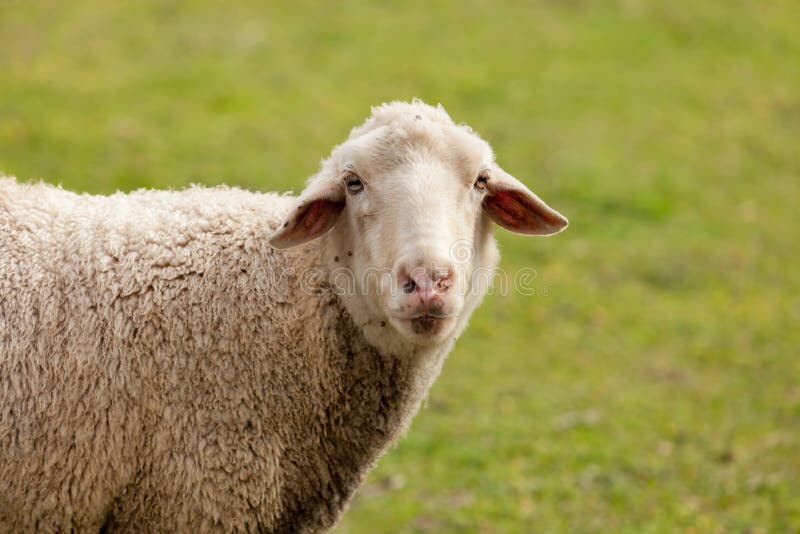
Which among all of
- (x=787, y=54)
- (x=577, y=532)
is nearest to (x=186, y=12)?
(x=787, y=54)

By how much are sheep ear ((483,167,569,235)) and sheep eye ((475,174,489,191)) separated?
2 cm

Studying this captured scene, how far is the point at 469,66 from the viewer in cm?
1523

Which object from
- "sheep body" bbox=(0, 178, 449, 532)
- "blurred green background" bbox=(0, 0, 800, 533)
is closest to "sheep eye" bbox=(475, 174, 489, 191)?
"sheep body" bbox=(0, 178, 449, 532)

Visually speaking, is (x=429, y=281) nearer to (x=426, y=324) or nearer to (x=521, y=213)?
(x=426, y=324)

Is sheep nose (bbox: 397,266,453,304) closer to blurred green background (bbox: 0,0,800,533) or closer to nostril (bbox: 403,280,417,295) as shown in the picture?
nostril (bbox: 403,280,417,295)

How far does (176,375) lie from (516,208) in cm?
166

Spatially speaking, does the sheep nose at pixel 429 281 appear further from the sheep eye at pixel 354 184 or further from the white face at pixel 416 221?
the sheep eye at pixel 354 184

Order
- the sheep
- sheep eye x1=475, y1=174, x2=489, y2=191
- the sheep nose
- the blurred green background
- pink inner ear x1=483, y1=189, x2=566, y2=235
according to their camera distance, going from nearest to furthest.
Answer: the sheep nose
the sheep
sheep eye x1=475, y1=174, x2=489, y2=191
pink inner ear x1=483, y1=189, x2=566, y2=235
the blurred green background

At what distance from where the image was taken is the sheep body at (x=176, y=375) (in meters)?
3.73

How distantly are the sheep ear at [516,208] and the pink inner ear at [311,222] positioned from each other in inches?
26.6

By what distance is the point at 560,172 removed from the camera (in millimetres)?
12617

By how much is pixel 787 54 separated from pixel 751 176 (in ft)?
16.2

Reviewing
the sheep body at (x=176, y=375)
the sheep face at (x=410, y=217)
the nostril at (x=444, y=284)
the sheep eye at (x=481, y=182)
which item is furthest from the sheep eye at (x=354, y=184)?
the nostril at (x=444, y=284)

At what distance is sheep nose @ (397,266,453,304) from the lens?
3.48m
